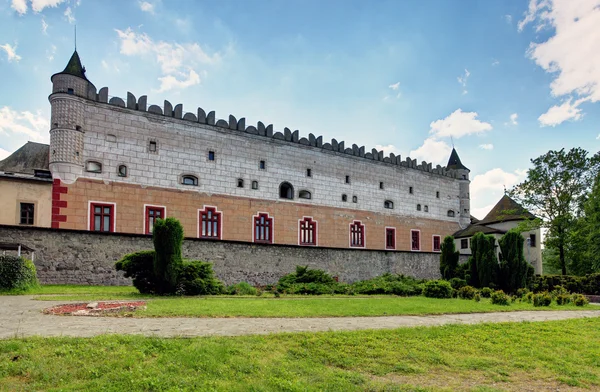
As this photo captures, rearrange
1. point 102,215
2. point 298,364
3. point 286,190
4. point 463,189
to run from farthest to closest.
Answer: point 463,189 → point 286,190 → point 102,215 → point 298,364

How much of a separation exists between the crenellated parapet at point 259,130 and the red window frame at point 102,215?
18.6 ft

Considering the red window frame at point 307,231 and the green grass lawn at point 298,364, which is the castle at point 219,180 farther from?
the green grass lawn at point 298,364

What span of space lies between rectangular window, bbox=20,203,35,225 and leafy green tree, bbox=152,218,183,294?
36.3 ft

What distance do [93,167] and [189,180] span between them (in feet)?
17.3

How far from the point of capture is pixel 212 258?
21.8 metres

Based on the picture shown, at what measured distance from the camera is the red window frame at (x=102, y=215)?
75.8 feet

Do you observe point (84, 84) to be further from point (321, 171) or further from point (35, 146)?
point (321, 171)

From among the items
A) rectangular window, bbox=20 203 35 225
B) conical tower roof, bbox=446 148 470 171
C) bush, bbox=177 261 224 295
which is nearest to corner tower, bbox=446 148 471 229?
conical tower roof, bbox=446 148 470 171

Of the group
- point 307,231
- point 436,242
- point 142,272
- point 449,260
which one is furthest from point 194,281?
point 436,242

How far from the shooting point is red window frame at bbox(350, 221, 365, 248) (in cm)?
3268

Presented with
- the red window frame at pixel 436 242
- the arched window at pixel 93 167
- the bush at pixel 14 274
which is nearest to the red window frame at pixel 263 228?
the arched window at pixel 93 167

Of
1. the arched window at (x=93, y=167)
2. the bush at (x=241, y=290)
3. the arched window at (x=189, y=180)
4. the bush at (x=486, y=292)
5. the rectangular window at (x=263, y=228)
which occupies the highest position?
the arched window at (x=93, y=167)

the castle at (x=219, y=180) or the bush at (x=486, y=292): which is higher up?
the castle at (x=219, y=180)

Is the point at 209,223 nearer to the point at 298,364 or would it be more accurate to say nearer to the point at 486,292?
the point at 486,292
